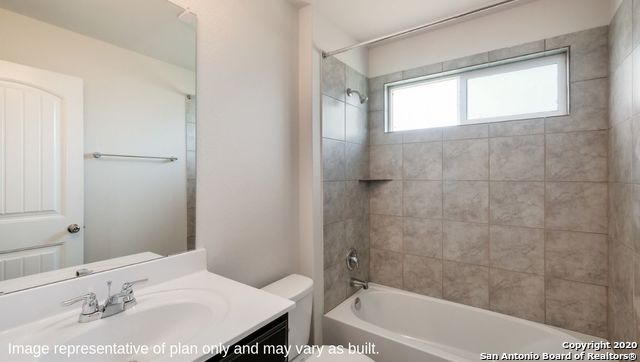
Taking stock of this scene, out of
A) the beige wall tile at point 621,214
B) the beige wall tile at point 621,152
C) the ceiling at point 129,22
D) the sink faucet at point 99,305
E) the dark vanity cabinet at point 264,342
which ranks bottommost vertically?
the dark vanity cabinet at point 264,342

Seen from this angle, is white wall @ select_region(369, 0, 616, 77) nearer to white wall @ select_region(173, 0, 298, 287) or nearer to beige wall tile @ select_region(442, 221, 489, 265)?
white wall @ select_region(173, 0, 298, 287)

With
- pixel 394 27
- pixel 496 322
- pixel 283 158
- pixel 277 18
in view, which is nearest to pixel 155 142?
pixel 283 158

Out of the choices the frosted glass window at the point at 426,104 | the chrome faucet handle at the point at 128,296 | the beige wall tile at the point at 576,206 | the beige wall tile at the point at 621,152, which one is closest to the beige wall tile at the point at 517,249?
the beige wall tile at the point at 576,206

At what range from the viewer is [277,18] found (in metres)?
1.69

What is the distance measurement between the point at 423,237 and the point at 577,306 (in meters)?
0.99

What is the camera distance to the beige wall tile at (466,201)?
6.63ft

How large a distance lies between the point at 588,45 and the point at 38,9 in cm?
268

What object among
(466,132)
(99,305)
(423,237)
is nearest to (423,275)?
(423,237)

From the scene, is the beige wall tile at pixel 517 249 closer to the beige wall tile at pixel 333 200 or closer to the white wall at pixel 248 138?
the beige wall tile at pixel 333 200

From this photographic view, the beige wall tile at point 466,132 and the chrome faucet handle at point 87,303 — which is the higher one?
the beige wall tile at point 466,132

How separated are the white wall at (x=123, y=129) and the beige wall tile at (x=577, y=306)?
2268 mm

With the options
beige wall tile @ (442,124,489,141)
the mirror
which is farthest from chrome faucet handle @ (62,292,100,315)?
beige wall tile @ (442,124,489,141)

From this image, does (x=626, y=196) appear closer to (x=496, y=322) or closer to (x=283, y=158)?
(x=496, y=322)

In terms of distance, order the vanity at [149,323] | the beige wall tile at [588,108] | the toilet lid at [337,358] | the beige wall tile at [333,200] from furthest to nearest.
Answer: the beige wall tile at [333,200] < the beige wall tile at [588,108] < the toilet lid at [337,358] < the vanity at [149,323]
